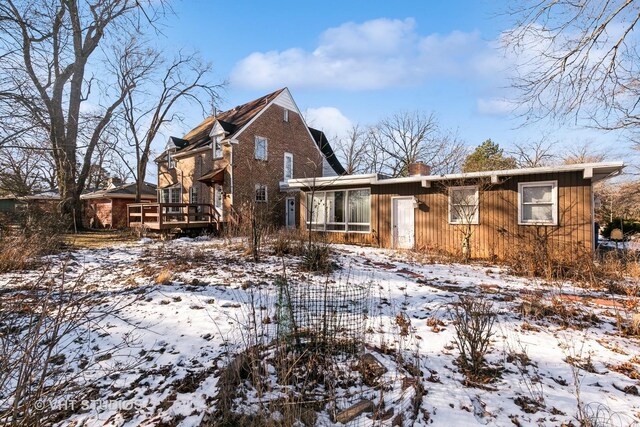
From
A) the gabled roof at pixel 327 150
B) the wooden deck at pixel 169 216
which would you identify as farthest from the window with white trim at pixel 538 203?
the gabled roof at pixel 327 150

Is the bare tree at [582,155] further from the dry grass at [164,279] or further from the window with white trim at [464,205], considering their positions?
the dry grass at [164,279]

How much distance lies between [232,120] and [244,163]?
15.4 feet

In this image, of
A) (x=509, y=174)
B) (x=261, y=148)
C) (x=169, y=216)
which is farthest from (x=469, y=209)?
(x=169, y=216)

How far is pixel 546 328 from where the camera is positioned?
409cm

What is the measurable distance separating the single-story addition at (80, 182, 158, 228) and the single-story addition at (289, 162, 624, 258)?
17.6m

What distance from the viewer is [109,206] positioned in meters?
24.0

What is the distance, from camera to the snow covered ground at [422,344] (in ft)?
8.51

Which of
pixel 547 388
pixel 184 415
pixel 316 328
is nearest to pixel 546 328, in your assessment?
pixel 547 388

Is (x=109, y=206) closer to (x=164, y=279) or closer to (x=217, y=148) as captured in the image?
(x=217, y=148)

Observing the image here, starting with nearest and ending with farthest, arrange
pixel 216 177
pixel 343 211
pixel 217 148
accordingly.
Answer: pixel 343 211
pixel 216 177
pixel 217 148

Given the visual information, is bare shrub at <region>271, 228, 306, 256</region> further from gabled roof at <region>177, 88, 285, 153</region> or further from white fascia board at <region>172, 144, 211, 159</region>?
white fascia board at <region>172, 144, 211, 159</region>

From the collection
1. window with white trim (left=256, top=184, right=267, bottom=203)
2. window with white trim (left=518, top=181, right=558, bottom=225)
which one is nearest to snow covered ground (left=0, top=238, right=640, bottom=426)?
window with white trim (left=518, top=181, right=558, bottom=225)

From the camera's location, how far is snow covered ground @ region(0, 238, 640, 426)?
2.59m

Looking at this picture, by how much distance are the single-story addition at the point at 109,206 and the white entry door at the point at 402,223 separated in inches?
821
